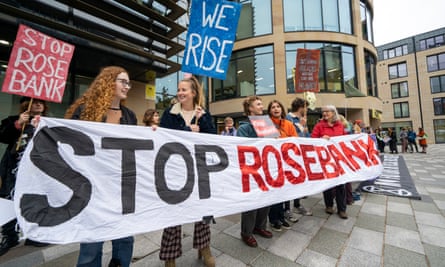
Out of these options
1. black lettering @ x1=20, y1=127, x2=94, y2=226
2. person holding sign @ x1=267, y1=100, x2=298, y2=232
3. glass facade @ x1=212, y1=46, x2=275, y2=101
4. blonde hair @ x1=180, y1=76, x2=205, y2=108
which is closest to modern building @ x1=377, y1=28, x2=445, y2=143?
glass facade @ x1=212, y1=46, x2=275, y2=101

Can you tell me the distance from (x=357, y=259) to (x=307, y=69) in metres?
4.07

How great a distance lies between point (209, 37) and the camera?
8.56 feet

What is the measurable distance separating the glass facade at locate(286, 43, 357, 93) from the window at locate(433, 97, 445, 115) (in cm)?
2452

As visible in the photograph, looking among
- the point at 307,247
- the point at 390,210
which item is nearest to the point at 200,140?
the point at 307,247

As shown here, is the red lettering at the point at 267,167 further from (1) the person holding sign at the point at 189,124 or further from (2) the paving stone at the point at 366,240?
(2) the paving stone at the point at 366,240

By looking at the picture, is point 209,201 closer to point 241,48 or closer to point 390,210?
point 390,210

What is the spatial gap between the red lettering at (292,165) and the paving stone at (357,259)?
92cm

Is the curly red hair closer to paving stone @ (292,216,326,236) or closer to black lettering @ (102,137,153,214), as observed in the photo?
black lettering @ (102,137,153,214)

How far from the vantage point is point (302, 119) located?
3.83 metres

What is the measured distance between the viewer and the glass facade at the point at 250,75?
549 inches

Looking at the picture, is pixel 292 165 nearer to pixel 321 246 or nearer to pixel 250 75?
pixel 321 246

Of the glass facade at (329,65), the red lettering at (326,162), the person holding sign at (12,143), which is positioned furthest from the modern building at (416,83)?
the person holding sign at (12,143)

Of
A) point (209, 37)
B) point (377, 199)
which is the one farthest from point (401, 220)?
point (209, 37)

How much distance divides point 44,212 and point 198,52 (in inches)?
90.5
